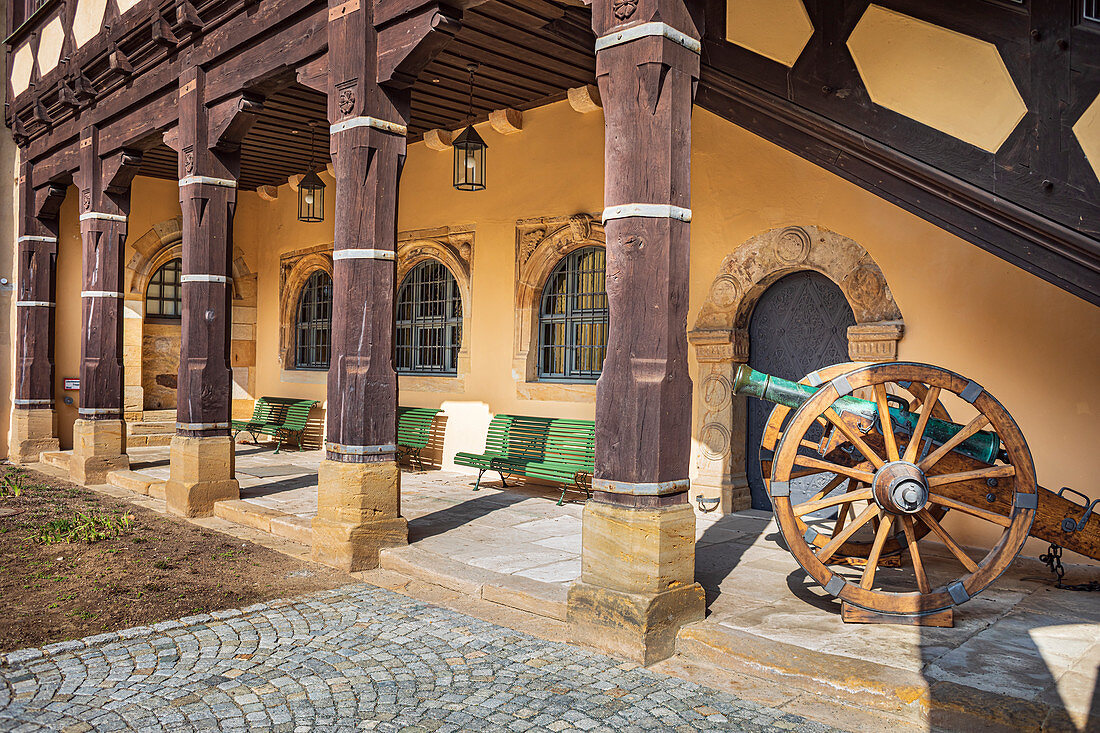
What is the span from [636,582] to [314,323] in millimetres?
10211

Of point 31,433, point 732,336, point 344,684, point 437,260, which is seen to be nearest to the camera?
point 344,684

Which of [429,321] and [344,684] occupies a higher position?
[429,321]

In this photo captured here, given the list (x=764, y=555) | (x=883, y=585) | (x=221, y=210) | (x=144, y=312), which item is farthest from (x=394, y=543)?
(x=144, y=312)

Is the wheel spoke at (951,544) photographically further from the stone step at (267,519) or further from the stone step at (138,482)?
the stone step at (138,482)

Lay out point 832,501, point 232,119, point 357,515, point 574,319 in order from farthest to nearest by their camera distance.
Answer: point 574,319 → point 232,119 → point 357,515 → point 832,501

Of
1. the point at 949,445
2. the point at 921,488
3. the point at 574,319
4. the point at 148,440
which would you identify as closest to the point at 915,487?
the point at 921,488

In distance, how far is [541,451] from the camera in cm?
843

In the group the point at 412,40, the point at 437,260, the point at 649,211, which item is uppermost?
the point at 412,40

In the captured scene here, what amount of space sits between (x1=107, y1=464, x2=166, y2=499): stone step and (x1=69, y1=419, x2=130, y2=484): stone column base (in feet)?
0.55

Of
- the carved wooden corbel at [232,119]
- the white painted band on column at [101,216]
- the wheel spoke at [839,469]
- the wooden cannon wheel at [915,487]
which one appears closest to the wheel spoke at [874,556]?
the wooden cannon wheel at [915,487]

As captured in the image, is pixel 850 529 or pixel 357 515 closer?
pixel 850 529

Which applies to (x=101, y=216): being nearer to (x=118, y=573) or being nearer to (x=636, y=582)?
(x=118, y=573)

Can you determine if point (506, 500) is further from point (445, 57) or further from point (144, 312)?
point (144, 312)

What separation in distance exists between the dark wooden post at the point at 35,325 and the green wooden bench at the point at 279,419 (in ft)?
8.35
